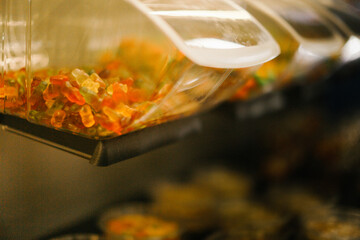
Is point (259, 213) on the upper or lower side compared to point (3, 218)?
lower

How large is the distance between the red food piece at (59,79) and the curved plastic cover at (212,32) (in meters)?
0.23

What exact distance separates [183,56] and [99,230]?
1325mm

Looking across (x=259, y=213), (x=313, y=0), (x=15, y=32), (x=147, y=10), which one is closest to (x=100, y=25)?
(x=147, y=10)

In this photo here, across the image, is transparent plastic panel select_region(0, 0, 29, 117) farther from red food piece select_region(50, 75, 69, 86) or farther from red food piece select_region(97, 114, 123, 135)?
red food piece select_region(97, 114, 123, 135)

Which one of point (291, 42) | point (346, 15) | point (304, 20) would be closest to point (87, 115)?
point (291, 42)

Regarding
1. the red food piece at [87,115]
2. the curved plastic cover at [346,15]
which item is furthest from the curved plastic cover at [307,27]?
the red food piece at [87,115]

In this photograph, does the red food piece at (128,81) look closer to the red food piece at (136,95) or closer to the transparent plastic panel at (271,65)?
the red food piece at (136,95)

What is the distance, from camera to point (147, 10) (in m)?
0.73

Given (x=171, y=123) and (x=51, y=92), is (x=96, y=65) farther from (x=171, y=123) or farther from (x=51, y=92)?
(x=171, y=123)

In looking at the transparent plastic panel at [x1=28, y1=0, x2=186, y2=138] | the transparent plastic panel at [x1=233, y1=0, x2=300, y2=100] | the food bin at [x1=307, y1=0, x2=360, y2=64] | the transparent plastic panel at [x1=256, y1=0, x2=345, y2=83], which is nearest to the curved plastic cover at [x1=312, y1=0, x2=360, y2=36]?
the food bin at [x1=307, y1=0, x2=360, y2=64]

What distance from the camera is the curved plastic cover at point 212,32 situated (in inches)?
27.8

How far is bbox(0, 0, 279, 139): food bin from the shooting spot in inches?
29.4

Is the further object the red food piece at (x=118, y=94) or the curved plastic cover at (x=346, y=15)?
the curved plastic cover at (x=346, y=15)

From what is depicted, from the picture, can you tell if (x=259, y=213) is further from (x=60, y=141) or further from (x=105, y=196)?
(x=60, y=141)
